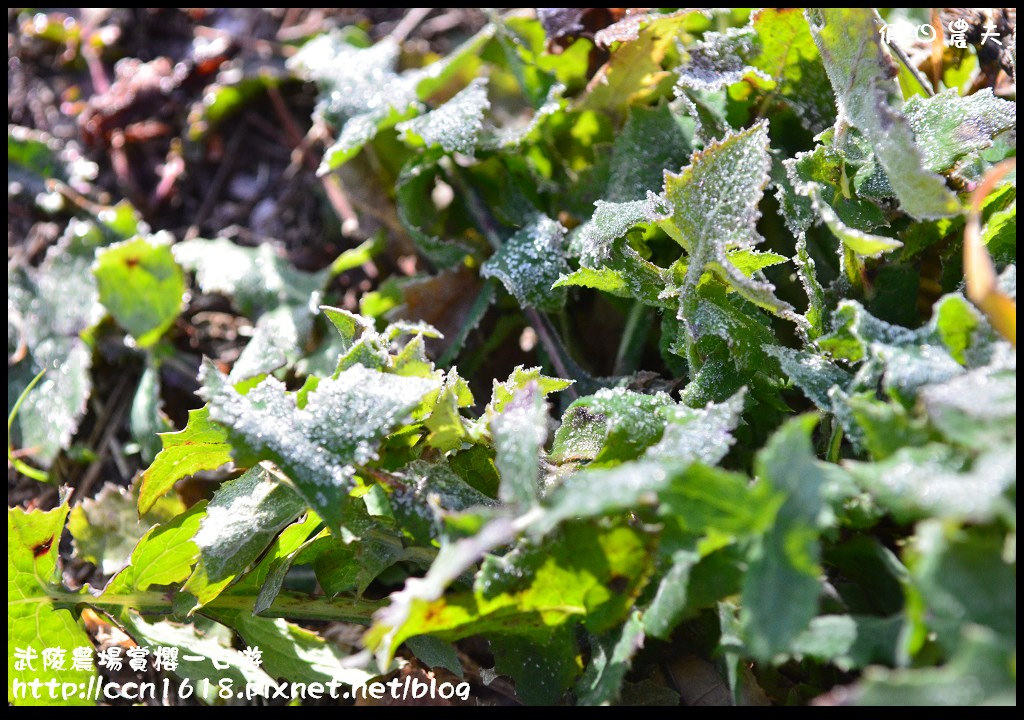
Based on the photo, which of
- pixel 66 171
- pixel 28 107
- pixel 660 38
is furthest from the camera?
pixel 28 107

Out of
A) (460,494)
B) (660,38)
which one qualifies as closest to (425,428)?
(460,494)

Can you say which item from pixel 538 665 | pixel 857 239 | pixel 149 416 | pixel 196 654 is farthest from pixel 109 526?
pixel 857 239

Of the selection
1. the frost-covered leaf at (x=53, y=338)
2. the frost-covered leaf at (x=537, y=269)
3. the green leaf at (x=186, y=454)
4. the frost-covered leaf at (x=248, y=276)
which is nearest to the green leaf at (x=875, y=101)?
the frost-covered leaf at (x=537, y=269)

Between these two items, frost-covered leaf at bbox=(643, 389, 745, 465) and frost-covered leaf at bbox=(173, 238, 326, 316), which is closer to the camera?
frost-covered leaf at bbox=(643, 389, 745, 465)

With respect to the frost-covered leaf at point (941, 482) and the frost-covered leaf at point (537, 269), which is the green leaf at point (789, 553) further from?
the frost-covered leaf at point (537, 269)

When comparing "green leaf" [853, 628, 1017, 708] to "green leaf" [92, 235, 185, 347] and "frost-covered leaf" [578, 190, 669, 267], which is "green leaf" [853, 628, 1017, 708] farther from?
"green leaf" [92, 235, 185, 347]

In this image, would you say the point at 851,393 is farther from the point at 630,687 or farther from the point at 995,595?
the point at 630,687

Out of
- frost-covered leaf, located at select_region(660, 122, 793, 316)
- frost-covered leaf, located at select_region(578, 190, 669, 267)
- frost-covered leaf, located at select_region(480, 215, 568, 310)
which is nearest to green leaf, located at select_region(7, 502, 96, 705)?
frost-covered leaf, located at select_region(480, 215, 568, 310)

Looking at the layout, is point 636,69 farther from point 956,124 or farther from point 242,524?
point 242,524
